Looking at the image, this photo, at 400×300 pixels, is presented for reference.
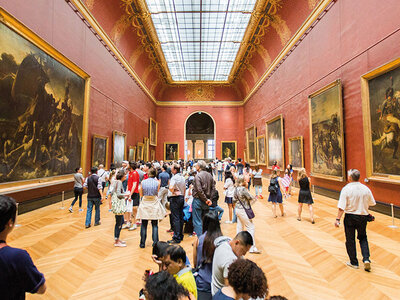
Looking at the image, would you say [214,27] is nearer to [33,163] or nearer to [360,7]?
[360,7]

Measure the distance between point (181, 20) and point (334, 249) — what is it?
545 inches

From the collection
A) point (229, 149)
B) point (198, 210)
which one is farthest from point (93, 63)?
point (229, 149)

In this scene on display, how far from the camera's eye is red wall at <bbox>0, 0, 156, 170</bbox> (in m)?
5.88

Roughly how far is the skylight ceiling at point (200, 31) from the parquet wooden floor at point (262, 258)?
38.3 ft

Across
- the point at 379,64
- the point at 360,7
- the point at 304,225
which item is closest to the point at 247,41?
the point at 360,7

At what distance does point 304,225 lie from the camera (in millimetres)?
5547

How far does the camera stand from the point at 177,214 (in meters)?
4.81

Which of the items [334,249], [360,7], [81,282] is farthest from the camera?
[360,7]

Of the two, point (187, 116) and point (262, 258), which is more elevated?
point (187, 116)

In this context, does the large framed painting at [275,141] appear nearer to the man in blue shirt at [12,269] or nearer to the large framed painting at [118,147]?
the large framed painting at [118,147]

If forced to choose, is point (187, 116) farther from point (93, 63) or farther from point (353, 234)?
point (353, 234)

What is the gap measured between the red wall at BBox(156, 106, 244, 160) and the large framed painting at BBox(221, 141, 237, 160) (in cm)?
40

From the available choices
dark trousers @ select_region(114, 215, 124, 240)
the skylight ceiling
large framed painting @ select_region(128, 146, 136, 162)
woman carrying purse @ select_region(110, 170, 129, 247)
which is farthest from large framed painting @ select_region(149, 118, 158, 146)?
dark trousers @ select_region(114, 215, 124, 240)

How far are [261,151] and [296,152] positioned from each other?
223 inches
